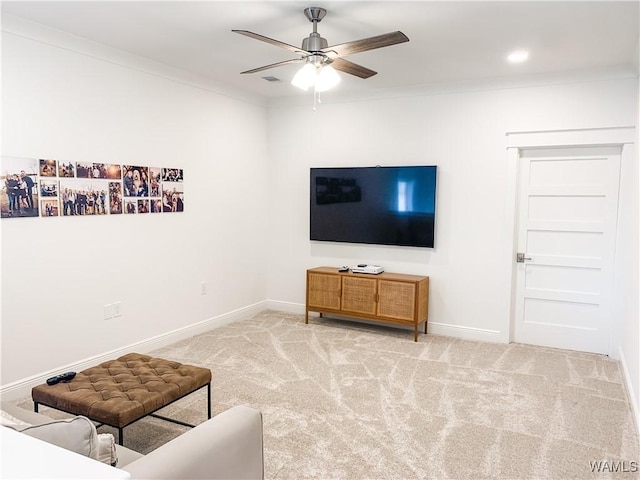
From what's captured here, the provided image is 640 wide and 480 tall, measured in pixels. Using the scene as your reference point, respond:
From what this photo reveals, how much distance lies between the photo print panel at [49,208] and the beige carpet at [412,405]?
1613 millimetres

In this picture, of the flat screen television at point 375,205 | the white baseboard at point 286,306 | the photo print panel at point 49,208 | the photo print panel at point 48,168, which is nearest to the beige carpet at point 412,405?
the white baseboard at point 286,306

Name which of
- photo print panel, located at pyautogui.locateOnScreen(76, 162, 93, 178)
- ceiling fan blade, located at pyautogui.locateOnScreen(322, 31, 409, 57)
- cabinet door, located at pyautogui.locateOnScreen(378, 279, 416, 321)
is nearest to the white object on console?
cabinet door, located at pyautogui.locateOnScreen(378, 279, 416, 321)

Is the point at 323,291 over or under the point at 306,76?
under

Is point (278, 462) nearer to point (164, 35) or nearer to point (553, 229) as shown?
point (164, 35)

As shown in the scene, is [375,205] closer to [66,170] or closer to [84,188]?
[84,188]

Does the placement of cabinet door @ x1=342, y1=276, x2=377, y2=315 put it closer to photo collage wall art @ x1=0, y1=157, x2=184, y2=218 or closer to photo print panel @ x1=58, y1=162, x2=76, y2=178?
photo collage wall art @ x1=0, y1=157, x2=184, y2=218

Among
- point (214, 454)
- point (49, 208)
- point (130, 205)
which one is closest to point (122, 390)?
point (214, 454)

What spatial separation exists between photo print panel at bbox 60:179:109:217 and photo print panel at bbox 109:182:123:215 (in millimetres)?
40

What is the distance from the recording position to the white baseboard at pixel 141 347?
3455 millimetres

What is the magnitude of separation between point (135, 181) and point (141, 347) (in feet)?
5.07

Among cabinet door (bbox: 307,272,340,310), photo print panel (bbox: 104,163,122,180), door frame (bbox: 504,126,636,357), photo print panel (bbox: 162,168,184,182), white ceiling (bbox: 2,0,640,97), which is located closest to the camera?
white ceiling (bbox: 2,0,640,97)

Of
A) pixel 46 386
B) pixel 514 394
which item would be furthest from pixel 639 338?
pixel 46 386

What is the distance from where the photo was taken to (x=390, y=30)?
3479 mm

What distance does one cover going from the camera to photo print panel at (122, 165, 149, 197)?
421 centimetres
